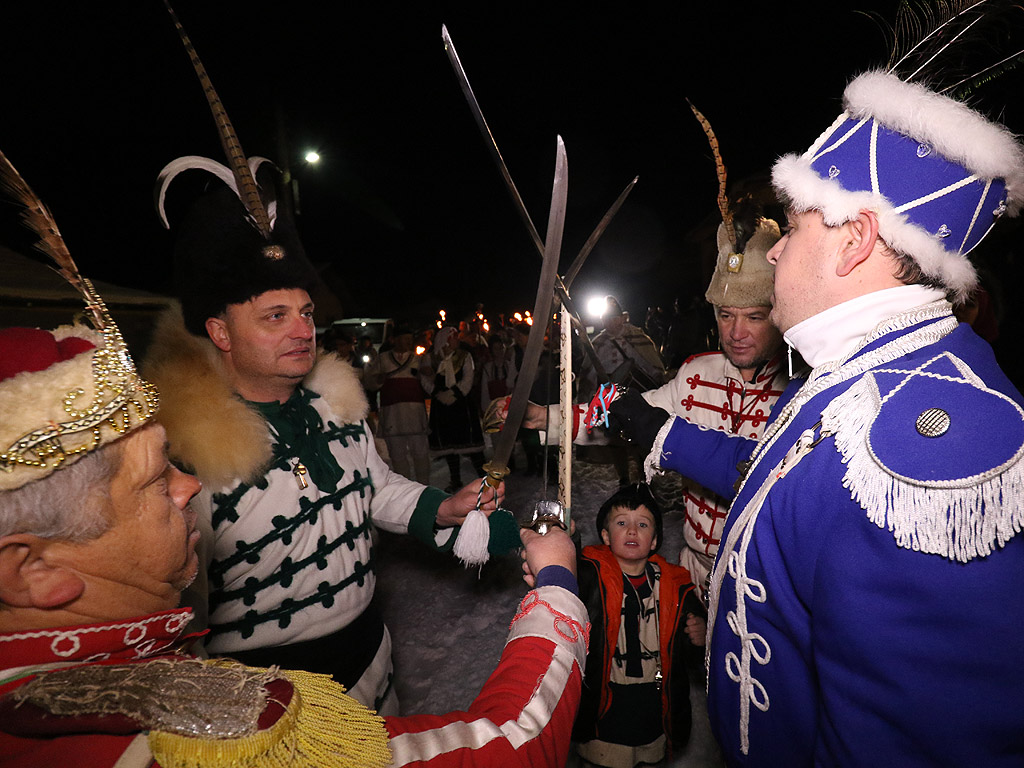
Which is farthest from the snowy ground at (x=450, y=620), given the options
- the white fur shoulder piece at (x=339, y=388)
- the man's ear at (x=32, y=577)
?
the man's ear at (x=32, y=577)

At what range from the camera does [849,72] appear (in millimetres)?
1442

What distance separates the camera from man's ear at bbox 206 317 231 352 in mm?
1960

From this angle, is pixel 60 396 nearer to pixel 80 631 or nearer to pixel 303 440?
pixel 80 631

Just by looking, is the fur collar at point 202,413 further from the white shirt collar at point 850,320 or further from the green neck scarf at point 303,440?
the white shirt collar at point 850,320

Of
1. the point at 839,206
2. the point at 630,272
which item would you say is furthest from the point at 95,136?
the point at 630,272

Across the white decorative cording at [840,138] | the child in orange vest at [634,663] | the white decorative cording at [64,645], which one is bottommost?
the child in orange vest at [634,663]

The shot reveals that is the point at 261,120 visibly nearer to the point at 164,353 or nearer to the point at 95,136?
the point at 95,136

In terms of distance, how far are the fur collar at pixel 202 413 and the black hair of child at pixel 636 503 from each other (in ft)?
6.62

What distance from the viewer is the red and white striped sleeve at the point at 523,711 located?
0.91 metres

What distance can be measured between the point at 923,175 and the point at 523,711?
160 cm

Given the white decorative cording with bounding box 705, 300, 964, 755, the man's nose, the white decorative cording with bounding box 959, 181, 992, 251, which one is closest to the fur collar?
the man's nose

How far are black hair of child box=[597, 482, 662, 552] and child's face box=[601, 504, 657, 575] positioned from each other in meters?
0.02

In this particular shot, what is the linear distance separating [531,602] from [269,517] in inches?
44.8

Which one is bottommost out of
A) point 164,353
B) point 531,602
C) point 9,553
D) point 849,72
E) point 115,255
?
point 531,602
